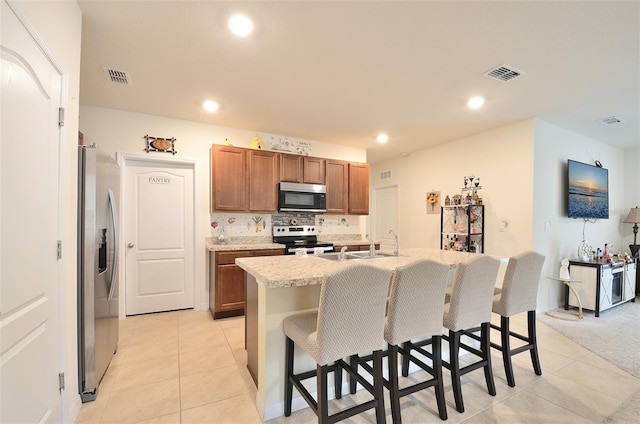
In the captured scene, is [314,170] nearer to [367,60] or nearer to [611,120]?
[367,60]

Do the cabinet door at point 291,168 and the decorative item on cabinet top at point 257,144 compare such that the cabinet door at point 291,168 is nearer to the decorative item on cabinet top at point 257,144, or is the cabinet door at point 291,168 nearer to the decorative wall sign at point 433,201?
the decorative item on cabinet top at point 257,144

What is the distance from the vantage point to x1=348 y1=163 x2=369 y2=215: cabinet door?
5.02 meters

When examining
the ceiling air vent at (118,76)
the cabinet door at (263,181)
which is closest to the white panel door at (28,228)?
the ceiling air vent at (118,76)

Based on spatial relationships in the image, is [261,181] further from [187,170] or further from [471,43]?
[471,43]

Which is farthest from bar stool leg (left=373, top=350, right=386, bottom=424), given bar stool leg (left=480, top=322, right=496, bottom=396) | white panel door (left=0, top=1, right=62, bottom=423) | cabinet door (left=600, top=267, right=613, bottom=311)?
cabinet door (left=600, top=267, right=613, bottom=311)

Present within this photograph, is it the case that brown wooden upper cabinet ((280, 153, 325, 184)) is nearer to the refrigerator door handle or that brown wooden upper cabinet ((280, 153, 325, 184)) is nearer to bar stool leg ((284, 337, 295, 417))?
the refrigerator door handle

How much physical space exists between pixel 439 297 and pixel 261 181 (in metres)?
3.00

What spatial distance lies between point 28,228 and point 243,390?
1674mm

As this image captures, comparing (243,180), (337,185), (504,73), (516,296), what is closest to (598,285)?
(516,296)

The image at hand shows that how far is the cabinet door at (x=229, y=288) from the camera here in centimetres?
363

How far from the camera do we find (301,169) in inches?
179

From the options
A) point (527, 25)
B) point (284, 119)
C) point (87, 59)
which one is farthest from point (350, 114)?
point (87, 59)

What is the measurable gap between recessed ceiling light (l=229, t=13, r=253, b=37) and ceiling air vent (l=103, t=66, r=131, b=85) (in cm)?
131

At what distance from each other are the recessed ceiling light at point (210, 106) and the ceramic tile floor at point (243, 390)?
259cm
